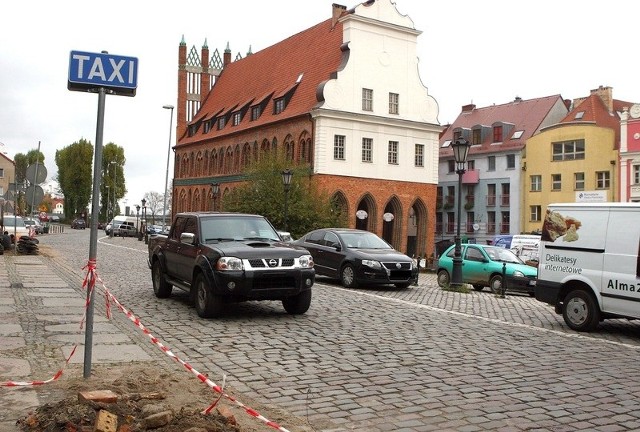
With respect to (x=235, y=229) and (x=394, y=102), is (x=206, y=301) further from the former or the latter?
(x=394, y=102)

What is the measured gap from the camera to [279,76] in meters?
59.9

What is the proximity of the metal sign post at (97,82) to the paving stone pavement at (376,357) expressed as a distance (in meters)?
1.08

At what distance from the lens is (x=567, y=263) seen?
11.7 m

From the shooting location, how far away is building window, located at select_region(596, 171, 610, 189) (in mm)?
57094

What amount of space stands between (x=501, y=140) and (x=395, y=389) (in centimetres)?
6241

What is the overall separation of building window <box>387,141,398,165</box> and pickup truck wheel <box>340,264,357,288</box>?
33249 millimetres

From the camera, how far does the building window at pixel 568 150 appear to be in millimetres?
59375

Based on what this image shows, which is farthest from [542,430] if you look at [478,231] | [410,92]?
[478,231]

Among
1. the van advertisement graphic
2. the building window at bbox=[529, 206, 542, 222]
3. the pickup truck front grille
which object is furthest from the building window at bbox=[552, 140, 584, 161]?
the pickup truck front grille

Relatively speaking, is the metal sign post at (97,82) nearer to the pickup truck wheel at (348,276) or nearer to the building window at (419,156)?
the pickup truck wheel at (348,276)

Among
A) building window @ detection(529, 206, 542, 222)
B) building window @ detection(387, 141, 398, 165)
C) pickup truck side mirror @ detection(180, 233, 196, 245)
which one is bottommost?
pickup truck side mirror @ detection(180, 233, 196, 245)

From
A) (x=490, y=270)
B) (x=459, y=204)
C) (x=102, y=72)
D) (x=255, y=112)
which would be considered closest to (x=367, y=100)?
(x=255, y=112)

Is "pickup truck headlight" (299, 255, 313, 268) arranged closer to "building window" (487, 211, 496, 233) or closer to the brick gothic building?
the brick gothic building

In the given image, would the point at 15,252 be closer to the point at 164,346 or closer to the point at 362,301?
the point at 362,301
